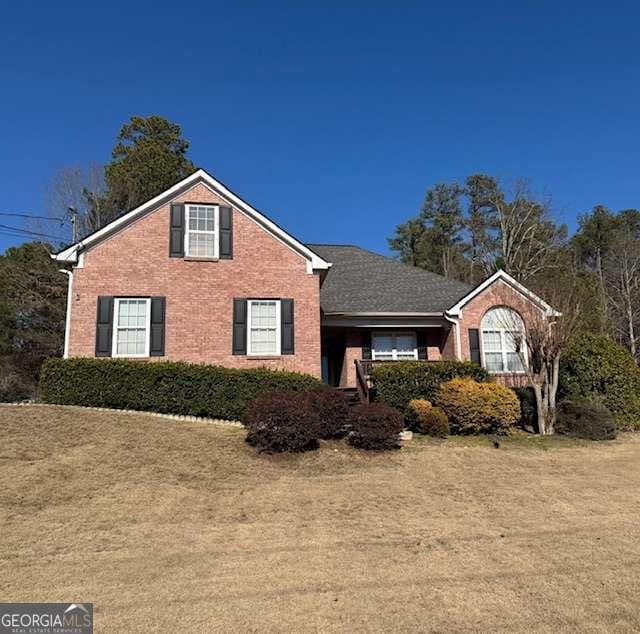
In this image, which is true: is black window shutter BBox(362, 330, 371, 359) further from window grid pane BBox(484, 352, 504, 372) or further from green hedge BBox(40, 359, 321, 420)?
green hedge BBox(40, 359, 321, 420)

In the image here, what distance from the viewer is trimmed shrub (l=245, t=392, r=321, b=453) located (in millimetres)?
11414

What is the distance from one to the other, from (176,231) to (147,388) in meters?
5.50

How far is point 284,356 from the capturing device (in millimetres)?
16703

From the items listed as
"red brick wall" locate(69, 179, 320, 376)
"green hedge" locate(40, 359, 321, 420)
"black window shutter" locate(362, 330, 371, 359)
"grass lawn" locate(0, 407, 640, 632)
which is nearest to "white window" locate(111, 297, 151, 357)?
"red brick wall" locate(69, 179, 320, 376)

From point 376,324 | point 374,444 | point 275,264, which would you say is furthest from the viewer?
point 376,324

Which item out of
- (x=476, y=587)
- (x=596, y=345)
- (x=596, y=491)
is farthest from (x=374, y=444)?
(x=596, y=345)

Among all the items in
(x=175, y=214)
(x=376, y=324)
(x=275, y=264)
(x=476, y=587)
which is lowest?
(x=476, y=587)

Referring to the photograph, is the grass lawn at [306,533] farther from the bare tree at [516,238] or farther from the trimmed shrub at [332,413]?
the bare tree at [516,238]

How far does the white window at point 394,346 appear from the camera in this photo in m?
19.7

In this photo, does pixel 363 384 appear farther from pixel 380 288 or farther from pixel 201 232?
pixel 201 232

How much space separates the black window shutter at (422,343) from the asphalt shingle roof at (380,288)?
116 centimetres

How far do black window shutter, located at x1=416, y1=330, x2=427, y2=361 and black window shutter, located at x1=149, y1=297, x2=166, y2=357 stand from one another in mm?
9551

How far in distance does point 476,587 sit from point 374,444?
639 cm

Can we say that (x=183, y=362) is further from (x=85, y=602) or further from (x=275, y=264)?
(x=85, y=602)
